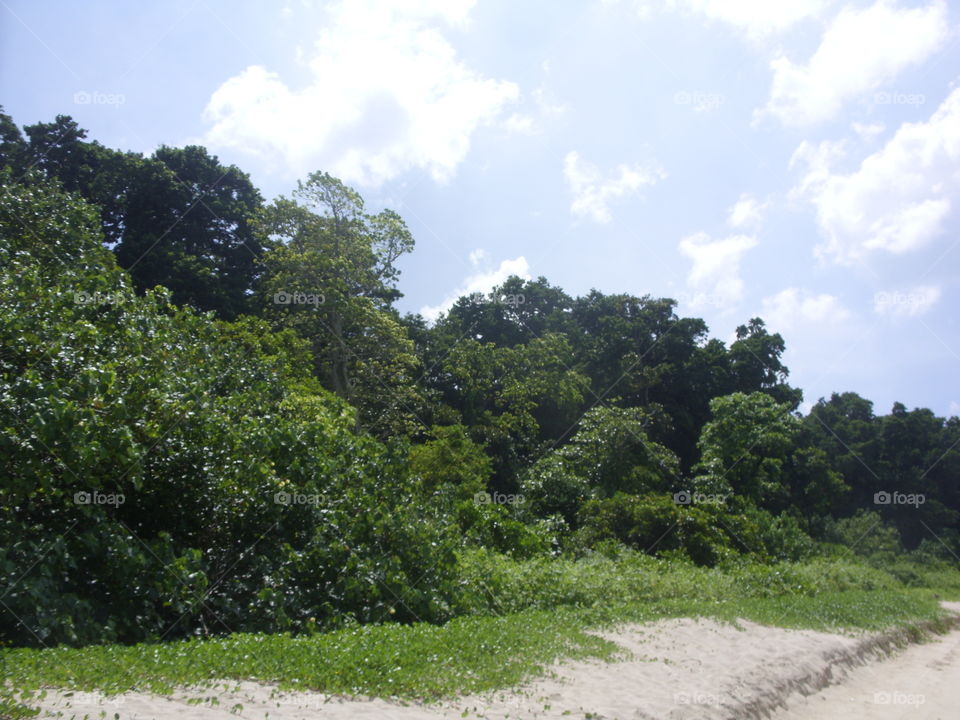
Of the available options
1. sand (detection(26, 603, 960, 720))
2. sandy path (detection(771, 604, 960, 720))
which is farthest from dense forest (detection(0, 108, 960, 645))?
sandy path (detection(771, 604, 960, 720))

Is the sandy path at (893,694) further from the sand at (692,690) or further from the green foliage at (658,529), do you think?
the green foliage at (658,529)

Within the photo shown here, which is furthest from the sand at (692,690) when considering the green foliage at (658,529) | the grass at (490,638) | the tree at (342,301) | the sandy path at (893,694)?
the tree at (342,301)

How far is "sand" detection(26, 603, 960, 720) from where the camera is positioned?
523 centimetres

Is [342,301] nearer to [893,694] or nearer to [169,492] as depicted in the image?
[169,492]

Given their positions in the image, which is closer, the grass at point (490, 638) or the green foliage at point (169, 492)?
the grass at point (490, 638)

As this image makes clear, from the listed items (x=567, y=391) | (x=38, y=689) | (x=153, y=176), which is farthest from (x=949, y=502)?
(x=38, y=689)

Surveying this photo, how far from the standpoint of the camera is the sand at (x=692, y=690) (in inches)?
206

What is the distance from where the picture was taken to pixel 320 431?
1149 centimetres

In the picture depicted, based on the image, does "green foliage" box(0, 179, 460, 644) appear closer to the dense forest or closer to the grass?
the dense forest

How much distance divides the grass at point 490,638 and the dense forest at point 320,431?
1003 mm

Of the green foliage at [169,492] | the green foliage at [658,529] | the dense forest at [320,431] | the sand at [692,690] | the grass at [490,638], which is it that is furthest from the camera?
the green foliage at [658,529]

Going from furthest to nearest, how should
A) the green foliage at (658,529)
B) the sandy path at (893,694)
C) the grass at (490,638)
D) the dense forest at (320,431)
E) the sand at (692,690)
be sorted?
1. the green foliage at (658,529)
2. the sandy path at (893,694)
3. the dense forest at (320,431)
4. the grass at (490,638)
5. the sand at (692,690)

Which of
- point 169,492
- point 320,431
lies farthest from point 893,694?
point 169,492

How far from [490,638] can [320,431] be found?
4.79 m
